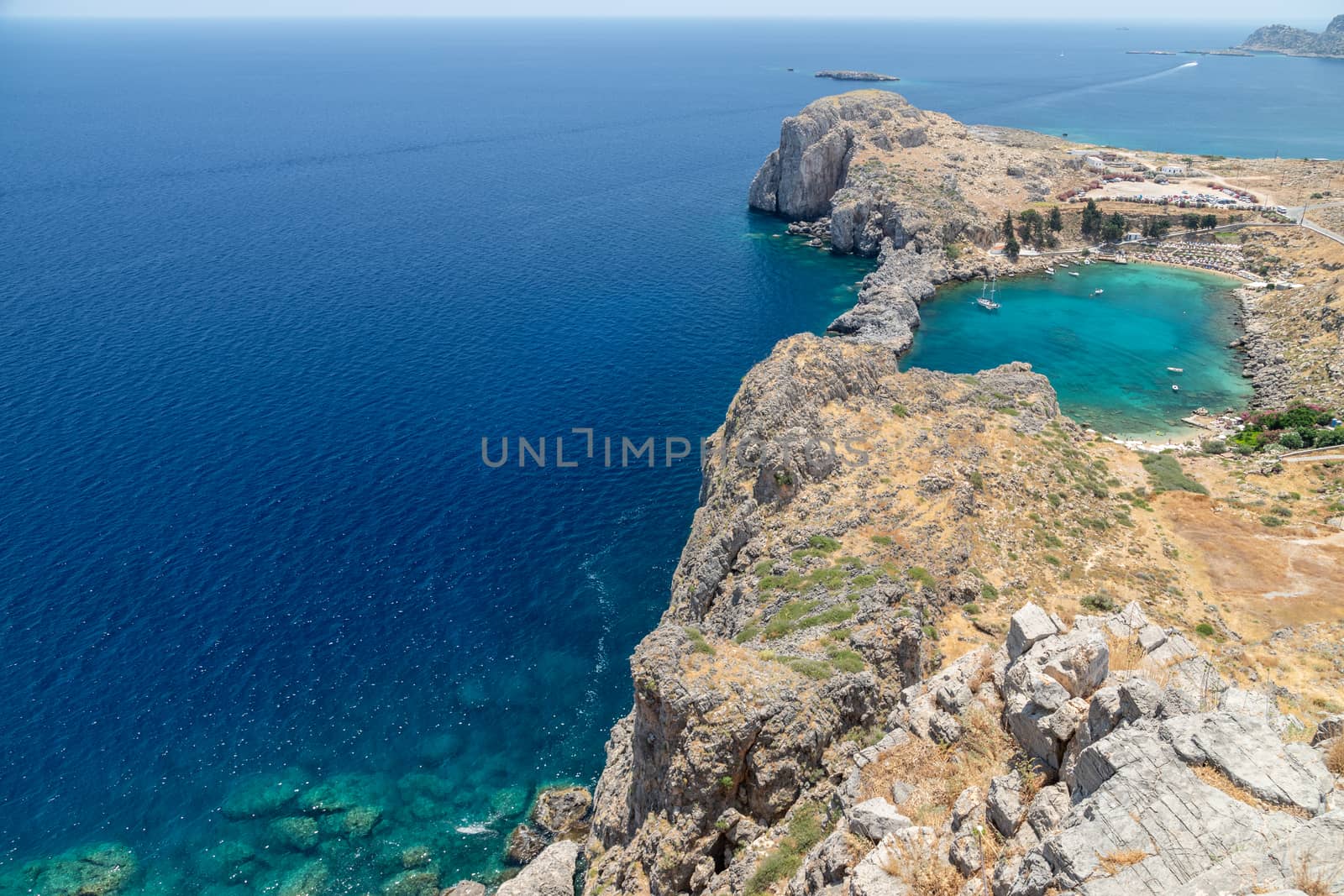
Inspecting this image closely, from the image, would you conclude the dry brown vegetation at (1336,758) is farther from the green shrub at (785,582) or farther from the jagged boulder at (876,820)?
the green shrub at (785,582)

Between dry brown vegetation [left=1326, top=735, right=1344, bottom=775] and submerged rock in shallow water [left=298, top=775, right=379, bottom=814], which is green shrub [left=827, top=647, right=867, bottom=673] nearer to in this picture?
dry brown vegetation [left=1326, top=735, right=1344, bottom=775]

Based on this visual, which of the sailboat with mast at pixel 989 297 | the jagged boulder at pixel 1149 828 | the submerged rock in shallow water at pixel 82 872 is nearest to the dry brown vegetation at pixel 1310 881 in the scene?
the jagged boulder at pixel 1149 828

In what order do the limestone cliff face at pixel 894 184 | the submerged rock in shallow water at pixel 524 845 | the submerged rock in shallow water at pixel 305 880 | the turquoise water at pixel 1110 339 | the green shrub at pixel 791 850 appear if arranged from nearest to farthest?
the green shrub at pixel 791 850, the submerged rock in shallow water at pixel 305 880, the submerged rock in shallow water at pixel 524 845, the turquoise water at pixel 1110 339, the limestone cliff face at pixel 894 184

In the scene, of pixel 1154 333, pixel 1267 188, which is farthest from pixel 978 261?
pixel 1267 188

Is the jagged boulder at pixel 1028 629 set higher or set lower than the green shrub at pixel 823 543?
higher

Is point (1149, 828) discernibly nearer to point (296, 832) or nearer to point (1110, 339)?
point (296, 832)

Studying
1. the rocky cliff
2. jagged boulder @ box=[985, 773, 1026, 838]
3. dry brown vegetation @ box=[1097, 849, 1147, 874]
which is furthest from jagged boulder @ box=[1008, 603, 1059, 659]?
dry brown vegetation @ box=[1097, 849, 1147, 874]

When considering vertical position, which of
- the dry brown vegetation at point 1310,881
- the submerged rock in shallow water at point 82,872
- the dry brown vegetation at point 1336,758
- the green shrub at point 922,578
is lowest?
the submerged rock in shallow water at point 82,872
